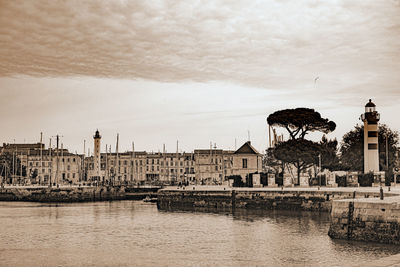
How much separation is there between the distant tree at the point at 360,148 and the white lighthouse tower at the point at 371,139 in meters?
10.2

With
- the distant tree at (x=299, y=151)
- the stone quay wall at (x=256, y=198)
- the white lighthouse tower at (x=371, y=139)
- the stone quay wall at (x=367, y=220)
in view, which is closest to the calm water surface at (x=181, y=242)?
the stone quay wall at (x=367, y=220)

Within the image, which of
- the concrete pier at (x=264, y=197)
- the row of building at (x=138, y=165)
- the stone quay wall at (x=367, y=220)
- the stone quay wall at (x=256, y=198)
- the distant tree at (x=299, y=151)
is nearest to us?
the stone quay wall at (x=367, y=220)

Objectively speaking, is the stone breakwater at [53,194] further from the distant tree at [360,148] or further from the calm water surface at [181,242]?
the distant tree at [360,148]

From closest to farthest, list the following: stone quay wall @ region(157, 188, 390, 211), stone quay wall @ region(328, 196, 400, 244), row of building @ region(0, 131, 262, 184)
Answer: stone quay wall @ region(328, 196, 400, 244), stone quay wall @ region(157, 188, 390, 211), row of building @ region(0, 131, 262, 184)

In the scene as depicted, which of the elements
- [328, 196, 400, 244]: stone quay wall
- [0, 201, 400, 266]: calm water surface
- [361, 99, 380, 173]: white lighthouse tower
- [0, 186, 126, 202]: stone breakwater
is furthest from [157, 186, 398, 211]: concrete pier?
[0, 186, 126, 202]: stone breakwater

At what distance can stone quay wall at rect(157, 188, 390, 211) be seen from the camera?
4144 centimetres

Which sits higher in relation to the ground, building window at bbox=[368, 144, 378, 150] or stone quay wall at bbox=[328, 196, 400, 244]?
building window at bbox=[368, 144, 378, 150]

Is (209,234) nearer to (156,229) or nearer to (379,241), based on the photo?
(156,229)

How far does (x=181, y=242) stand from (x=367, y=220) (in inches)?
397

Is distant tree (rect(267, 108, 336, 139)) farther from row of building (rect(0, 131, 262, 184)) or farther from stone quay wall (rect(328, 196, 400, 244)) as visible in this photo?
row of building (rect(0, 131, 262, 184))

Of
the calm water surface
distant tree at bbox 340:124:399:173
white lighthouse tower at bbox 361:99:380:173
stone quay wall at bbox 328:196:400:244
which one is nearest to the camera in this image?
the calm water surface

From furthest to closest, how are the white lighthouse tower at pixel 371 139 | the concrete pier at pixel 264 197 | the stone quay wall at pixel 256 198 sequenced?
the white lighthouse tower at pixel 371 139 → the stone quay wall at pixel 256 198 → the concrete pier at pixel 264 197

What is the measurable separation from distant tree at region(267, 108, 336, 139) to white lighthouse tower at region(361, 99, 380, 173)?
1041 centimetres

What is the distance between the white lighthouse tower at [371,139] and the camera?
174 ft
